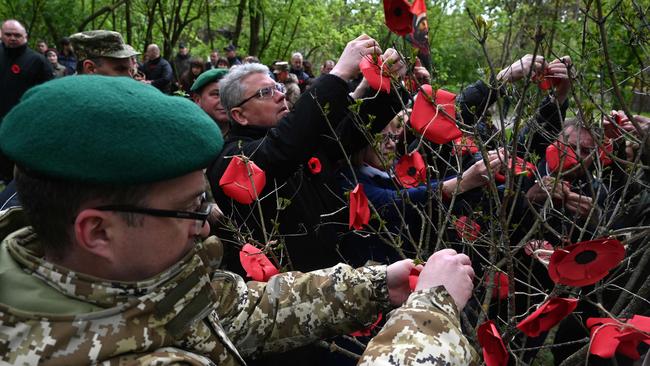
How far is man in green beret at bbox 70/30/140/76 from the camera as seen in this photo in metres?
3.62

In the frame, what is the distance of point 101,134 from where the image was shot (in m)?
1.12

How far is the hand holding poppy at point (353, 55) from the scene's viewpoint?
2350mm

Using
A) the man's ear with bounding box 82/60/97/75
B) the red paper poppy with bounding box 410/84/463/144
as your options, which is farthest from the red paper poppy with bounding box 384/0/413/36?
the man's ear with bounding box 82/60/97/75

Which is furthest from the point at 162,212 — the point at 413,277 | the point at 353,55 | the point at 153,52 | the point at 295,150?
the point at 153,52

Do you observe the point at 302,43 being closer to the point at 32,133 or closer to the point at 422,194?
the point at 422,194

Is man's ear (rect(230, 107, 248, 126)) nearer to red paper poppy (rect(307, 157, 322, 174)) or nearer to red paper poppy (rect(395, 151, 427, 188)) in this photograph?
red paper poppy (rect(307, 157, 322, 174))

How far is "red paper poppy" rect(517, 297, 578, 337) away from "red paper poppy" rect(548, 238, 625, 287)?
0.17ft

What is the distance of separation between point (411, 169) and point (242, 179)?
70cm

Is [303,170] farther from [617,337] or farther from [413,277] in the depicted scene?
[617,337]

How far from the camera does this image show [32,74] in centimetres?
719

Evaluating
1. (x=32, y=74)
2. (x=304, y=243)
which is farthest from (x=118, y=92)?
(x=32, y=74)

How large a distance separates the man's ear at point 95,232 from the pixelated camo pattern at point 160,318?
57mm

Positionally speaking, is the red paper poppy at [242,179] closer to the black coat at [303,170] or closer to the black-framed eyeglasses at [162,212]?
the black coat at [303,170]

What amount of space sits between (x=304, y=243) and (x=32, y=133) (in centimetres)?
167
